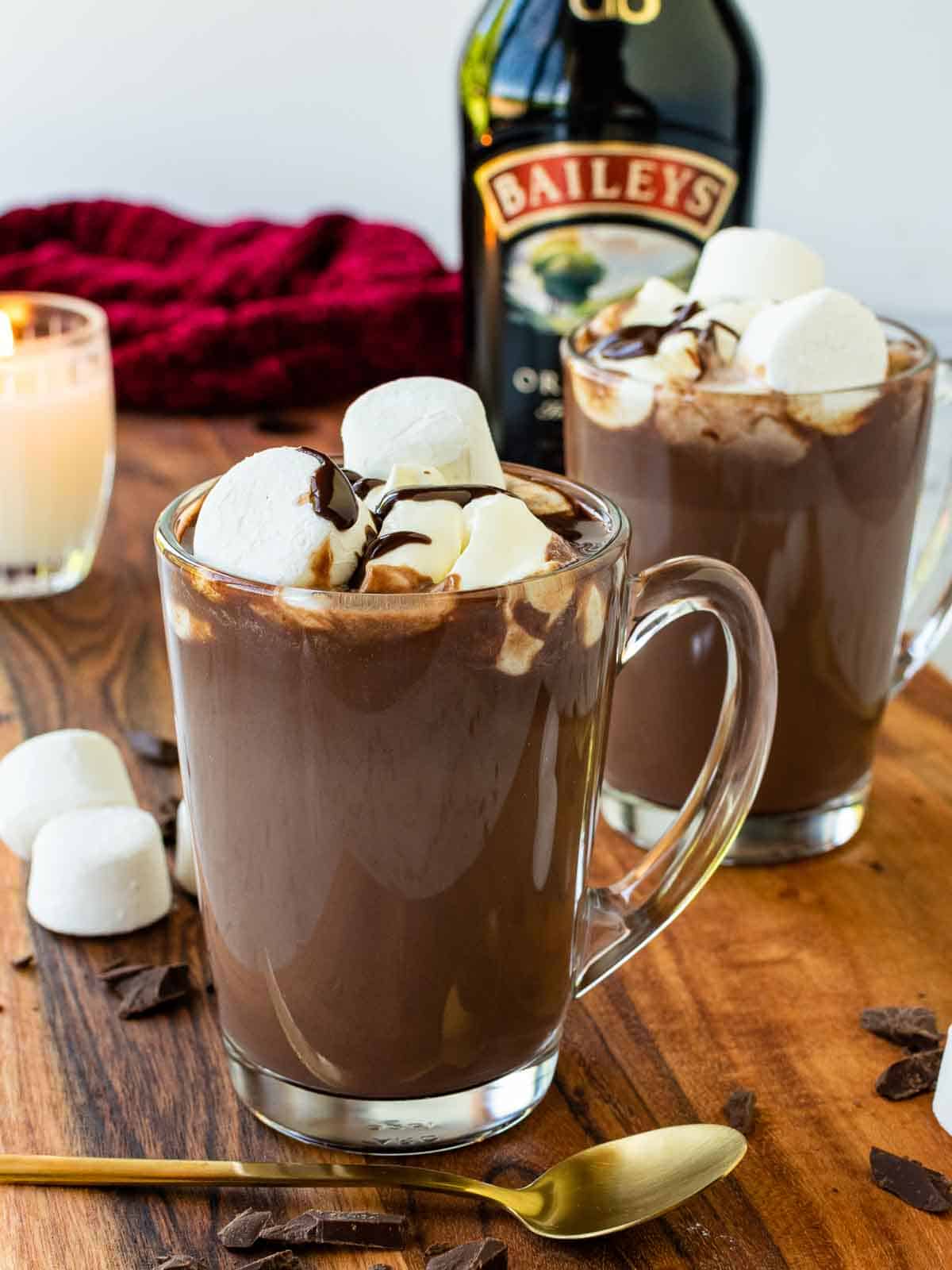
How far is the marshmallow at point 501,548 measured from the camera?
26.1 inches

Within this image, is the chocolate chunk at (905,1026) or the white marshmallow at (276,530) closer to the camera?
the white marshmallow at (276,530)

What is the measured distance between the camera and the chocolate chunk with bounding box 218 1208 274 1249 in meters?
0.68

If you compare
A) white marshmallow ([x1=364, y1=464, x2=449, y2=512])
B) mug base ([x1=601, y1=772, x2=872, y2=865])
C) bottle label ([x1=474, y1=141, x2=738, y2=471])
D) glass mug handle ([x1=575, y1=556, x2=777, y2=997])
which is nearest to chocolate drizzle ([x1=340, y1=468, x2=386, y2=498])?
white marshmallow ([x1=364, y1=464, x2=449, y2=512])

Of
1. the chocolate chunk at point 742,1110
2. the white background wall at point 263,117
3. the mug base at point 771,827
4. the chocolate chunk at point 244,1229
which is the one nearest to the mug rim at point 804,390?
the mug base at point 771,827

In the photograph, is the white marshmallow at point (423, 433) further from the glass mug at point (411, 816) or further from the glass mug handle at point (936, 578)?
the glass mug handle at point (936, 578)

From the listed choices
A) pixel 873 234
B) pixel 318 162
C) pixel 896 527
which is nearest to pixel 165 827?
pixel 896 527

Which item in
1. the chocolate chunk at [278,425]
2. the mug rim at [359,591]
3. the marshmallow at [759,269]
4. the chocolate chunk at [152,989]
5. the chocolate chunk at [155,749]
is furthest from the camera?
the chocolate chunk at [278,425]

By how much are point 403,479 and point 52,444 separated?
0.81 meters

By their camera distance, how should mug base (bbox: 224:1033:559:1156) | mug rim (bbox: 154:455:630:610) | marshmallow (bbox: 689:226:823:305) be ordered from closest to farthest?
1. mug rim (bbox: 154:455:630:610)
2. mug base (bbox: 224:1033:559:1156)
3. marshmallow (bbox: 689:226:823:305)

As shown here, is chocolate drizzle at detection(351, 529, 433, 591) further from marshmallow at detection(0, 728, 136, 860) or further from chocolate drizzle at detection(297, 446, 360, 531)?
marshmallow at detection(0, 728, 136, 860)

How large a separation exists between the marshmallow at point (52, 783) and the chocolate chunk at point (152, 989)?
5.8 inches

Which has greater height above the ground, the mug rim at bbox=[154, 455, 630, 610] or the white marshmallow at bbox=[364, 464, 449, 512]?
the white marshmallow at bbox=[364, 464, 449, 512]

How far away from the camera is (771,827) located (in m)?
1.02

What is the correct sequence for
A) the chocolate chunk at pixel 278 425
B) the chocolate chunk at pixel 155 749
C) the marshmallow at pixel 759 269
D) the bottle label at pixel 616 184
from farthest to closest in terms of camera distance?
the chocolate chunk at pixel 278 425
the bottle label at pixel 616 184
the chocolate chunk at pixel 155 749
the marshmallow at pixel 759 269
